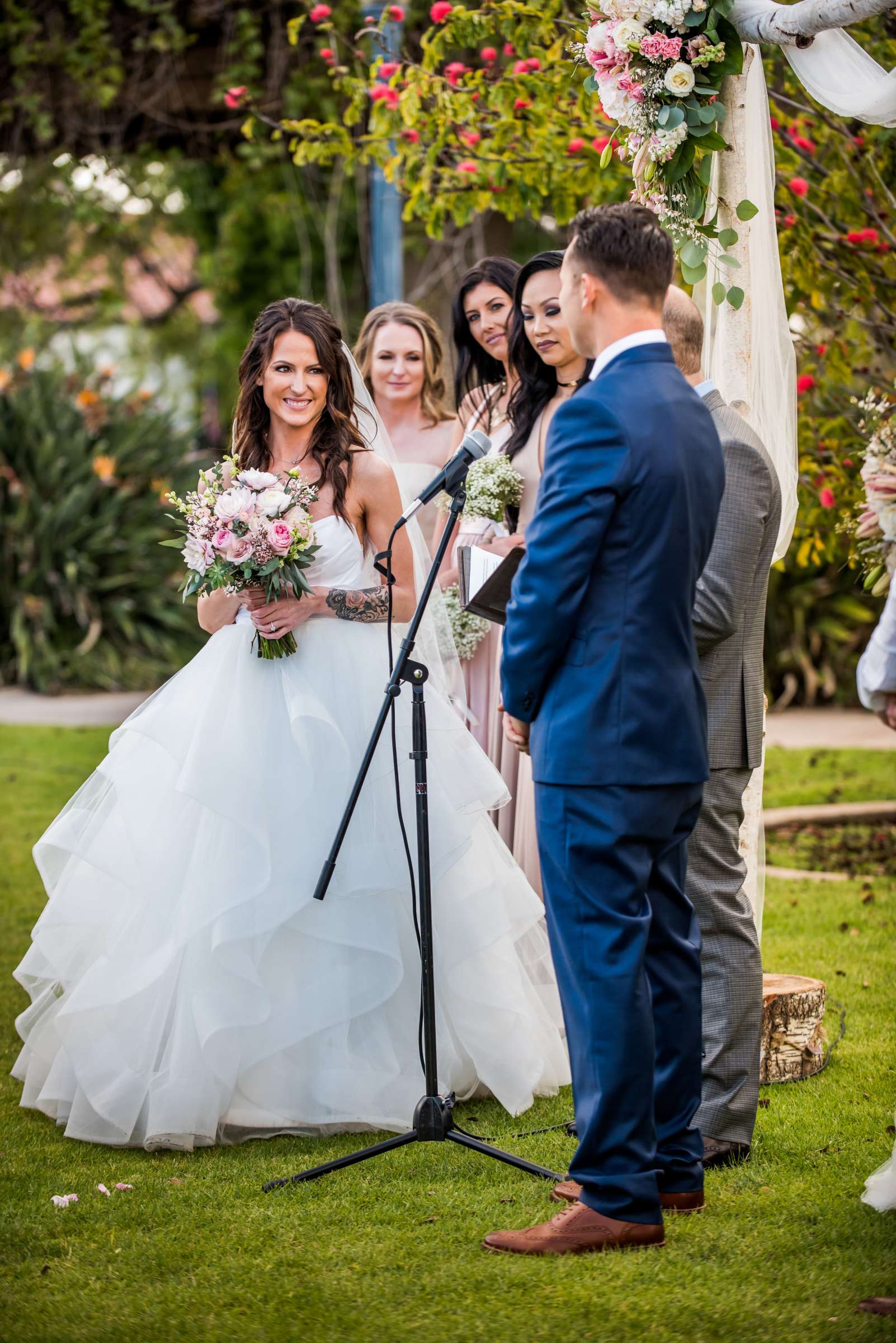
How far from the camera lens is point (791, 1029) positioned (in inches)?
169

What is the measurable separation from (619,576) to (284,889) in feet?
5.08

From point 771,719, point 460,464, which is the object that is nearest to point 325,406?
point 460,464

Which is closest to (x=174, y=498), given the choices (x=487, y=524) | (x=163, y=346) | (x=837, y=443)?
(x=487, y=524)

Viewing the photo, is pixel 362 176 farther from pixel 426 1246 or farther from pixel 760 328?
pixel 426 1246

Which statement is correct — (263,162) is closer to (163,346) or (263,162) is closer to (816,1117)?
(816,1117)

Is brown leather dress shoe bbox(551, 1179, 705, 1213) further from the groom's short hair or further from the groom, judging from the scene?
the groom's short hair

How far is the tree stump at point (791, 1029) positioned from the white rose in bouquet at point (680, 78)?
8.45 ft

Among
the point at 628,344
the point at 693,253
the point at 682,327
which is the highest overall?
the point at 693,253

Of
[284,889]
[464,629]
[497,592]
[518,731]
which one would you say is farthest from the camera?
[464,629]

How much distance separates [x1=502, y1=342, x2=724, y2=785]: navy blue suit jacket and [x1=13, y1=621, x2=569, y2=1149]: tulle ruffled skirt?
4.03 feet

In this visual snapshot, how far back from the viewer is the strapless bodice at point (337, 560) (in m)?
4.21

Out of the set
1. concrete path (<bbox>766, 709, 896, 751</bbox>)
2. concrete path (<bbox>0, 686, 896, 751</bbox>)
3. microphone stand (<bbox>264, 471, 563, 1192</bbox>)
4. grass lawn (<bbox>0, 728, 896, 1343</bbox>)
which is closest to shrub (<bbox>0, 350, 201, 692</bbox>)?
concrete path (<bbox>0, 686, 896, 751</bbox>)

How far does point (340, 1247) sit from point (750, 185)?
2.98m

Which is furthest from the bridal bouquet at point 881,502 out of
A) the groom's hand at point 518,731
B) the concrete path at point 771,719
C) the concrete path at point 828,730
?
the concrete path at point 771,719
